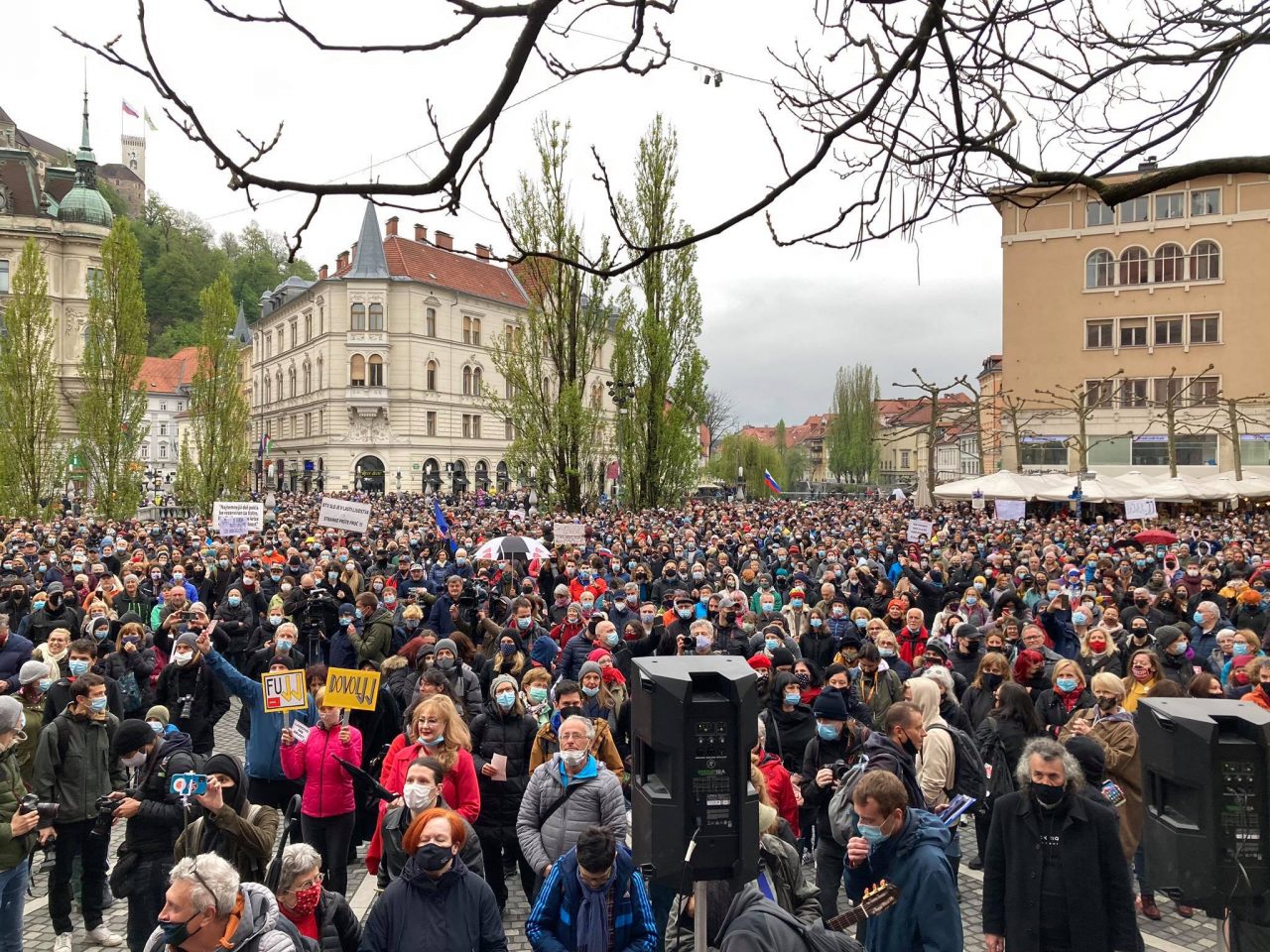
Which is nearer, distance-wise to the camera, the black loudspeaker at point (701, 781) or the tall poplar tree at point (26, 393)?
the black loudspeaker at point (701, 781)

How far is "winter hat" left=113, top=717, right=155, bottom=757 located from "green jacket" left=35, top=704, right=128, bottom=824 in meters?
0.31

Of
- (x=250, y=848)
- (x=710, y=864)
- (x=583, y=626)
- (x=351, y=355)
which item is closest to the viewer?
(x=710, y=864)

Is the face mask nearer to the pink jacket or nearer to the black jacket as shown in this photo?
the black jacket

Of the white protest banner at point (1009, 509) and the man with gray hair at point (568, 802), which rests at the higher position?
the white protest banner at point (1009, 509)

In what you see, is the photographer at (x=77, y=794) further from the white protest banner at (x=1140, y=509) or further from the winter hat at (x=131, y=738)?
the white protest banner at (x=1140, y=509)

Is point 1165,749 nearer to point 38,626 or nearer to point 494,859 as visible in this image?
point 494,859

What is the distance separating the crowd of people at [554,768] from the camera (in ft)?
13.0

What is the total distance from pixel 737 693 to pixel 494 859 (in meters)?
3.72

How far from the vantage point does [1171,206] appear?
1884 inches

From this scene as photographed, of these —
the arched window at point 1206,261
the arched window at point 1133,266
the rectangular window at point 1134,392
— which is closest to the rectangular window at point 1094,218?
the arched window at point 1133,266

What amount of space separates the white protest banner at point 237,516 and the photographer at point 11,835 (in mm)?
13716

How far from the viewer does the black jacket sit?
12.9 feet

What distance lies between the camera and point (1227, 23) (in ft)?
11.0

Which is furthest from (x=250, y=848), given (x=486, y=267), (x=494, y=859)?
(x=486, y=267)
